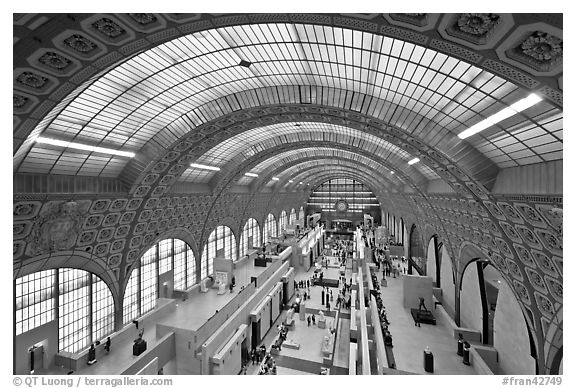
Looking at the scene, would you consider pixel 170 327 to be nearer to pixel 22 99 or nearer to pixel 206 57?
pixel 22 99

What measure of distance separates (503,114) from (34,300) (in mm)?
25693

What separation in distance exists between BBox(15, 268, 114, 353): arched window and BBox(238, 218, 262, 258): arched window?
22.4 m

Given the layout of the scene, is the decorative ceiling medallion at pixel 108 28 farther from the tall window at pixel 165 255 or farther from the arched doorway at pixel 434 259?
the arched doorway at pixel 434 259

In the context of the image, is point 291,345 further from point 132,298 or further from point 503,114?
point 503,114

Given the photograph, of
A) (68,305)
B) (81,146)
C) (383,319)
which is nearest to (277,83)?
(81,146)

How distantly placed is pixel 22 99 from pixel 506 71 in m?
15.2

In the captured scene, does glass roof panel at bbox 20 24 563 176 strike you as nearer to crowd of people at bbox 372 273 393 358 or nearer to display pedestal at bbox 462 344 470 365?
display pedestal at bbox 462 344 470 365

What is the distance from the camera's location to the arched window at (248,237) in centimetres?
4406

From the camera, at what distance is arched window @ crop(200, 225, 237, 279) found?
34.7m

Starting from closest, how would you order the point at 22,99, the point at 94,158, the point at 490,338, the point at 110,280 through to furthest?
the point at 22,99 < the point at 94,158 < the point at 490,338 < the point at 110,280

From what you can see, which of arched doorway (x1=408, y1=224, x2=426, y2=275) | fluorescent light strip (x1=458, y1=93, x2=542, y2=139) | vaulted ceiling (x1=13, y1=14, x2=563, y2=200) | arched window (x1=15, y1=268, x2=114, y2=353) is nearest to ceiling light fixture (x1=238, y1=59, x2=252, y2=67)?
vaulted ceiling (x1=13, y1=14, x2=563, y2=200)

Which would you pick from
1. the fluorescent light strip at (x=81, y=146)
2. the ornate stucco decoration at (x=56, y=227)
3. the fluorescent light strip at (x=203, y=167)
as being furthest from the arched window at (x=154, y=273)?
the fluorescent light strip at (x=81, y=146)
